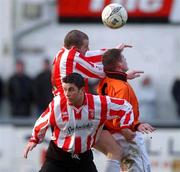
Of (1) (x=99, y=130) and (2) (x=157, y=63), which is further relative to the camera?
(2) (x=157, y=63)

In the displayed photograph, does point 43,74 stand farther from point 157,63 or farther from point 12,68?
point 157,63

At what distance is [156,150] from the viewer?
47.5 ft

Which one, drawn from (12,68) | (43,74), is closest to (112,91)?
(43,74)

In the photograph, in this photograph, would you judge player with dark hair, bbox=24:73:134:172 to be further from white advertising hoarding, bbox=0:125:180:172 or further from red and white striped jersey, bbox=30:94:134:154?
white advertising hoarding, bbox=0:125:180:172

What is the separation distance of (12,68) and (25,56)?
518mm

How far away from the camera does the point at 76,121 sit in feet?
31.3

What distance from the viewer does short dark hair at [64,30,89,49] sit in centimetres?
973

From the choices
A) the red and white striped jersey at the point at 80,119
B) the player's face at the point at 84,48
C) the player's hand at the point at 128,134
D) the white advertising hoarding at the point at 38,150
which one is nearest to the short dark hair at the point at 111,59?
the player's face at the point at 84,48

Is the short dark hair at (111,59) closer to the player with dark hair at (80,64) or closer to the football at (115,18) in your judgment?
the player with dark hair at (80,64)

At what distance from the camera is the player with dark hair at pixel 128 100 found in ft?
32.3

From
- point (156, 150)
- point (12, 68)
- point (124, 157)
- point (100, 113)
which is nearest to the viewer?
point (100, 113)

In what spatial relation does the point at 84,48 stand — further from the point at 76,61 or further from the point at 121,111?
the point at 121,111

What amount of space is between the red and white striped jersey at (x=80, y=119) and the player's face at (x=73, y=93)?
93mm

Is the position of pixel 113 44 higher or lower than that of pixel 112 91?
lower
